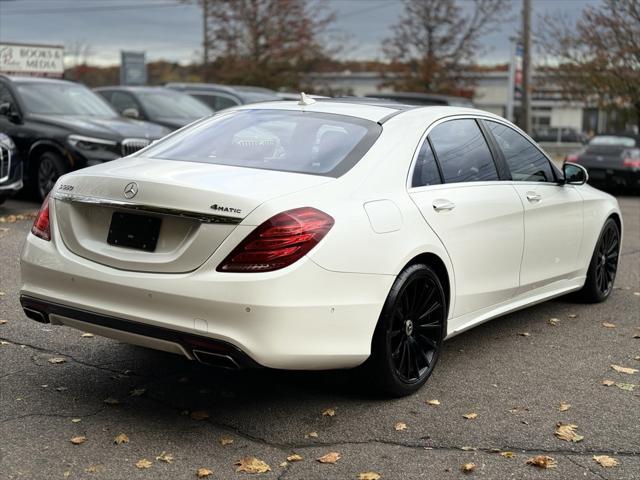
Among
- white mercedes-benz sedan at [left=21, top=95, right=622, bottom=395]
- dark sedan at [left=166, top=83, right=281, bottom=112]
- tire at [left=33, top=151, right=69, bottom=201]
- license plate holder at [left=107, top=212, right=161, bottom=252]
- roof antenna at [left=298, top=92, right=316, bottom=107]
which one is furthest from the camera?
dark sedan at [left=166, top=83, right=281, bottom=112]

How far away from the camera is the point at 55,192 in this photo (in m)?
4.57

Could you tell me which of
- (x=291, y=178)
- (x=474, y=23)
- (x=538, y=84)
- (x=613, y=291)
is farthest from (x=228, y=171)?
(x=474, y=23)

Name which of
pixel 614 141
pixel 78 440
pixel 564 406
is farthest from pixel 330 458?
pixel 614 141

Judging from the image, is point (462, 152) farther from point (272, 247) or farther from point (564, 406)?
point (272, 247)

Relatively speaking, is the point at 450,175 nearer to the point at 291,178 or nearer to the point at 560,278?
the point at 291,178

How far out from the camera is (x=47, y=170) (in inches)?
458

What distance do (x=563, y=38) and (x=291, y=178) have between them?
29915mm

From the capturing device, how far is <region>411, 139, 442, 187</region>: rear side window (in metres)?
4.87

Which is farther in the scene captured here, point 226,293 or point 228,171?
point 228,171

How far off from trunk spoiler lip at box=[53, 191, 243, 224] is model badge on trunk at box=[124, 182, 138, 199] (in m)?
0.04

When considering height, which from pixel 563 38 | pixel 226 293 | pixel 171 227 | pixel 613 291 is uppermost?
pixel 563 38

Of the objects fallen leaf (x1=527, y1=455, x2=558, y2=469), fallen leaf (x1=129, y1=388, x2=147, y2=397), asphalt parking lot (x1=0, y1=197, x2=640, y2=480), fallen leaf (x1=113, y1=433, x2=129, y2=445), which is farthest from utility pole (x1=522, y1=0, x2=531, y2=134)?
fallen leaf (x1=113, y1=433, x2=129, y2=445)

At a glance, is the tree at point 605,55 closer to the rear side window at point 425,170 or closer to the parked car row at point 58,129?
the parked car row at point 58,129

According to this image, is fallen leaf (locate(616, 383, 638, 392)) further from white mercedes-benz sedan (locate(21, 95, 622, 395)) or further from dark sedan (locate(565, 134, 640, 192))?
dark sedan (locate(565, 134, 640, 192))
